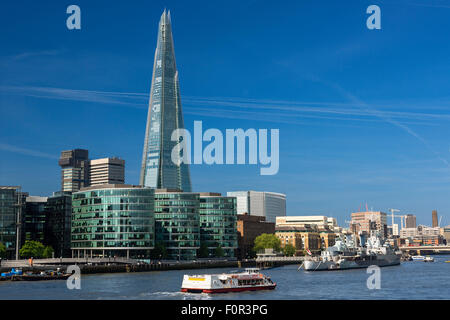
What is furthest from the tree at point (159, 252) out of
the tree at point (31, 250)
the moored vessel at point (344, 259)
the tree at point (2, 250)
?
the moored vessel at point (344, 259)

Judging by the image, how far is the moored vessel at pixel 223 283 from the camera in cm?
8094

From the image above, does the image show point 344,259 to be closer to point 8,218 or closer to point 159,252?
point 159,252

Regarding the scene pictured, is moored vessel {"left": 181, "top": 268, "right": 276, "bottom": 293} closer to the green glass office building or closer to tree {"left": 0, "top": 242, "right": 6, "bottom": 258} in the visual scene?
tree {"left": 0, "top": 242, "right": 6, "bottom": 258}

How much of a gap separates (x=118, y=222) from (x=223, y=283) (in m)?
101

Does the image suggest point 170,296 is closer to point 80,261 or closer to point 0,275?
point 0,275

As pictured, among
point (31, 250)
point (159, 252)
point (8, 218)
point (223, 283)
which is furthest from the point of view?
point (159, 252)

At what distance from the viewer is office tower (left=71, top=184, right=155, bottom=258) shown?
17862 centimetres

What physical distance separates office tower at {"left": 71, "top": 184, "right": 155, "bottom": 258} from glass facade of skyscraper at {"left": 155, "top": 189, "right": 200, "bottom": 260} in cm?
1160

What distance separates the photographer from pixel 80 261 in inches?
6220

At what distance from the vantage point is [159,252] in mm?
185750

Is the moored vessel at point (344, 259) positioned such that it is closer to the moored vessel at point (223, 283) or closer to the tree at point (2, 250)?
the moored vessel at point (223, 283)

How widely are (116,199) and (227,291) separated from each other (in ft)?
336

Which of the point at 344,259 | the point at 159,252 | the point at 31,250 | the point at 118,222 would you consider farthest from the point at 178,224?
the point at 344,259

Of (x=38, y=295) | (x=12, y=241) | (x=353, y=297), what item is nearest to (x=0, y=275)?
(x=38, y=295)
